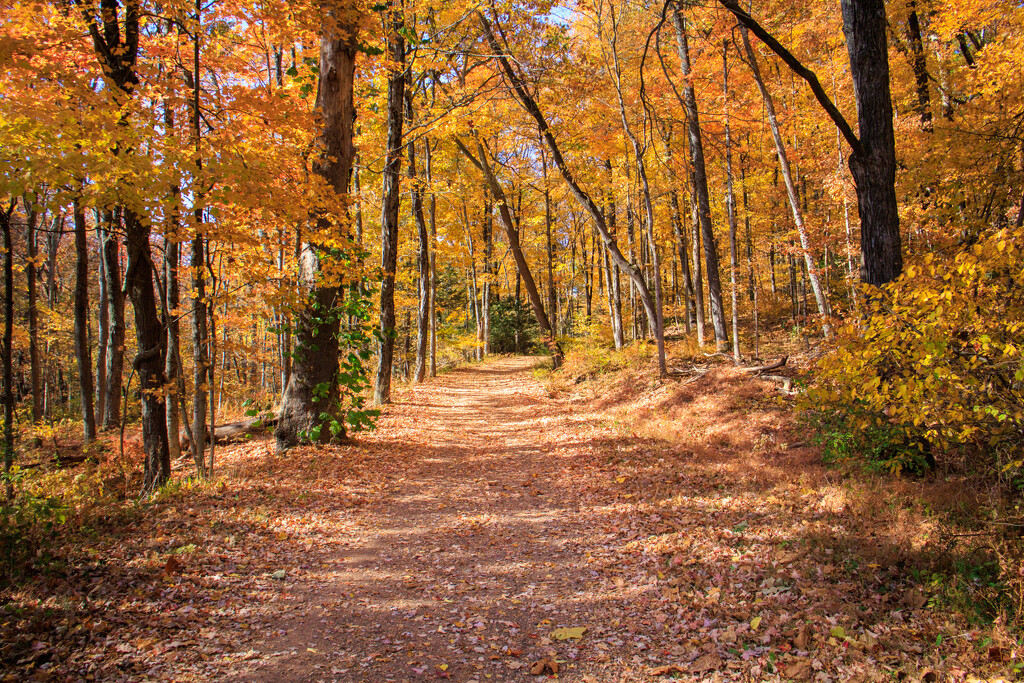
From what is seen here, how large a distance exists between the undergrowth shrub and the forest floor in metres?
1.05

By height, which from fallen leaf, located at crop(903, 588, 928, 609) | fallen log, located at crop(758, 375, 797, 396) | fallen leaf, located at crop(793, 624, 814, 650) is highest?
fallen log, located at crop(758, 375, 797, 396)

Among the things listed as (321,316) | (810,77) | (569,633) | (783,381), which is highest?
(810,77)

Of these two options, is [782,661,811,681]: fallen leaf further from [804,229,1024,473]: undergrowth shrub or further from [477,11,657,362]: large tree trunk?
[477,11,657,362]: large tree trunk

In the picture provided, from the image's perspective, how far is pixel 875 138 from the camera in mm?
5352

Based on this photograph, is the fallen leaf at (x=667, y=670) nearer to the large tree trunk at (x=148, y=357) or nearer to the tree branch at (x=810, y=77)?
the tree branch at (x=810, y=77)

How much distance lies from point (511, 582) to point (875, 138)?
594 cm

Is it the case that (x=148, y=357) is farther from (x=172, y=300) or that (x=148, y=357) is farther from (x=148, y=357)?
(x=172, y=300)

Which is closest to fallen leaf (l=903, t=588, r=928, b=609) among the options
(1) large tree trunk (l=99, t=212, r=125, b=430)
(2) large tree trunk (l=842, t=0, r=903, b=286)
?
(2) large tree trunk (l=842, t=0, r=903, b=286)

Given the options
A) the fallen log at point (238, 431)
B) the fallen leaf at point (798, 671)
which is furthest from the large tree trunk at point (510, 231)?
the fallen leaf at point (798, 671)

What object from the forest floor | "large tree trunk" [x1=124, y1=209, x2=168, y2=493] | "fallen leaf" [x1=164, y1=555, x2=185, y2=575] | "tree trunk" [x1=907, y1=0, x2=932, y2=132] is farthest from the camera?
"tree trunk" [x1=907, y1=0, x2=932, y2=132]

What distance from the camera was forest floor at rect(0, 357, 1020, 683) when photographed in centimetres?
305

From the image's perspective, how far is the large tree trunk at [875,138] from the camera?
5.30m

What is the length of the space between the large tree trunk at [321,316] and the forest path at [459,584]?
1282 millimetres

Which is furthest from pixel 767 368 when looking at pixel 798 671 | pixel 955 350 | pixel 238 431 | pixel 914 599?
pixel 238 431
